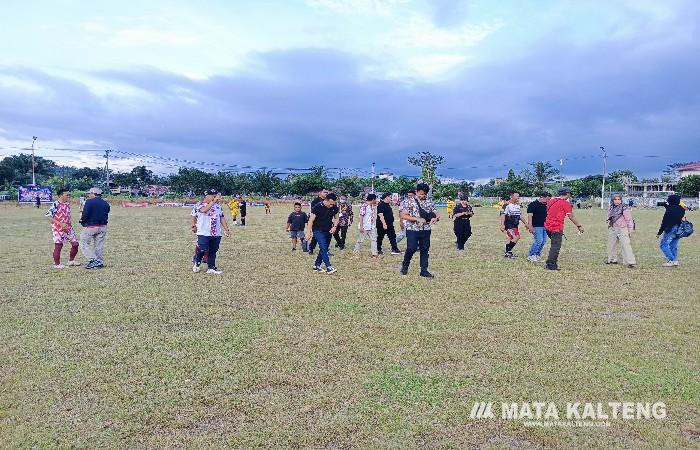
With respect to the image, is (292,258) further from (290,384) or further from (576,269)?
(290,384)

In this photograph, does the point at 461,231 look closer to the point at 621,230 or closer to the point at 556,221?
the point at 556,221

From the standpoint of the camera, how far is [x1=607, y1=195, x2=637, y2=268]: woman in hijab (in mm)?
11344

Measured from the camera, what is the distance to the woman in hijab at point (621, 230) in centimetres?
1134

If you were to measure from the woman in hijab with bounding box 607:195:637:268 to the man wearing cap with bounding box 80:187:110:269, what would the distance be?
1086 cm

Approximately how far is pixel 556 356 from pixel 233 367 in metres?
3.08

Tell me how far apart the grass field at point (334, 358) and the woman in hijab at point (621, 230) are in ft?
5.22

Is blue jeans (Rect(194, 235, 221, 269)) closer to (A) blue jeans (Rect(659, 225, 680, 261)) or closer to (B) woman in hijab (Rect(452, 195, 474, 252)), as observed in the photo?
(B) woman in hijab (Rect(452, 195, 474, 252))

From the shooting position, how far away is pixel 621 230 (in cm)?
1142

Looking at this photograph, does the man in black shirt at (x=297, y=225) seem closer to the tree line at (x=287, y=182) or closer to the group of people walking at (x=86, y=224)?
the group of people walking at (x=86, y=224)

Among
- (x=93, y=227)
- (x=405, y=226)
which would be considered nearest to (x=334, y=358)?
(x=405, y=226)

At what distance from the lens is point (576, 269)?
10945 mm

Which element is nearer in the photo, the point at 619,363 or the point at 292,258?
the point at 619,363

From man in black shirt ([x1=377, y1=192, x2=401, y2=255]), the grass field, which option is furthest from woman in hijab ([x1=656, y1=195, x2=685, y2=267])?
man in black shirt ([x1=377, y1=192, x2=401, y2=255])

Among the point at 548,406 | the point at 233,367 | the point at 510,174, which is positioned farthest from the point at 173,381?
the point at 510,174
